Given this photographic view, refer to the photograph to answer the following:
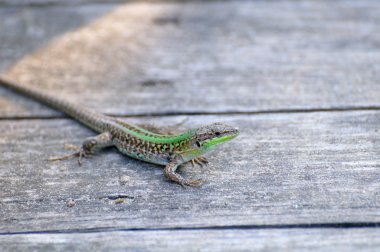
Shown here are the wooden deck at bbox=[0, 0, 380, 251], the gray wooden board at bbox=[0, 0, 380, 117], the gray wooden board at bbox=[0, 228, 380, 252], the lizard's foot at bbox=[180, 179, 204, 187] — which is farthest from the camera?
the gray wooden board at bbox=[0, 0, 380, 117]

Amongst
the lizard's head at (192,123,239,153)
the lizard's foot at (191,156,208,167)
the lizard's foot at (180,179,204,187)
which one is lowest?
the lizard's foot at (180,179,204,187)

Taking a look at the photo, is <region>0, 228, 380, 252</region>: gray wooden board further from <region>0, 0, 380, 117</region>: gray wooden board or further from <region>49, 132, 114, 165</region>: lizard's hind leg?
<region>0, 0, 380, 117</region>: gray wooden board

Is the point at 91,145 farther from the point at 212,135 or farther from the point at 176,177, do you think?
the point at 212,135

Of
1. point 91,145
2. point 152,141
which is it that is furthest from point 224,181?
point 91,145

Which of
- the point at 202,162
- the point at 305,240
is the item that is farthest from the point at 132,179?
the point at 305,240

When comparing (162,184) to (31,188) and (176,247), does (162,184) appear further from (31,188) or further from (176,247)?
(31,188)

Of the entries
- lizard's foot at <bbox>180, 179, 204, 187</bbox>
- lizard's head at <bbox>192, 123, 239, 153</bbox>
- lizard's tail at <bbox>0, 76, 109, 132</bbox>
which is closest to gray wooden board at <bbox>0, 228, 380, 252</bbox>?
lizard's foot at <bbox>180, 179, 204, 187</bbox>

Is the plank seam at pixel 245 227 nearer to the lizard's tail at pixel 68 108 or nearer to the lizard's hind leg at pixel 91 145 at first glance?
the lizard's hind leg at pixel 91 145
